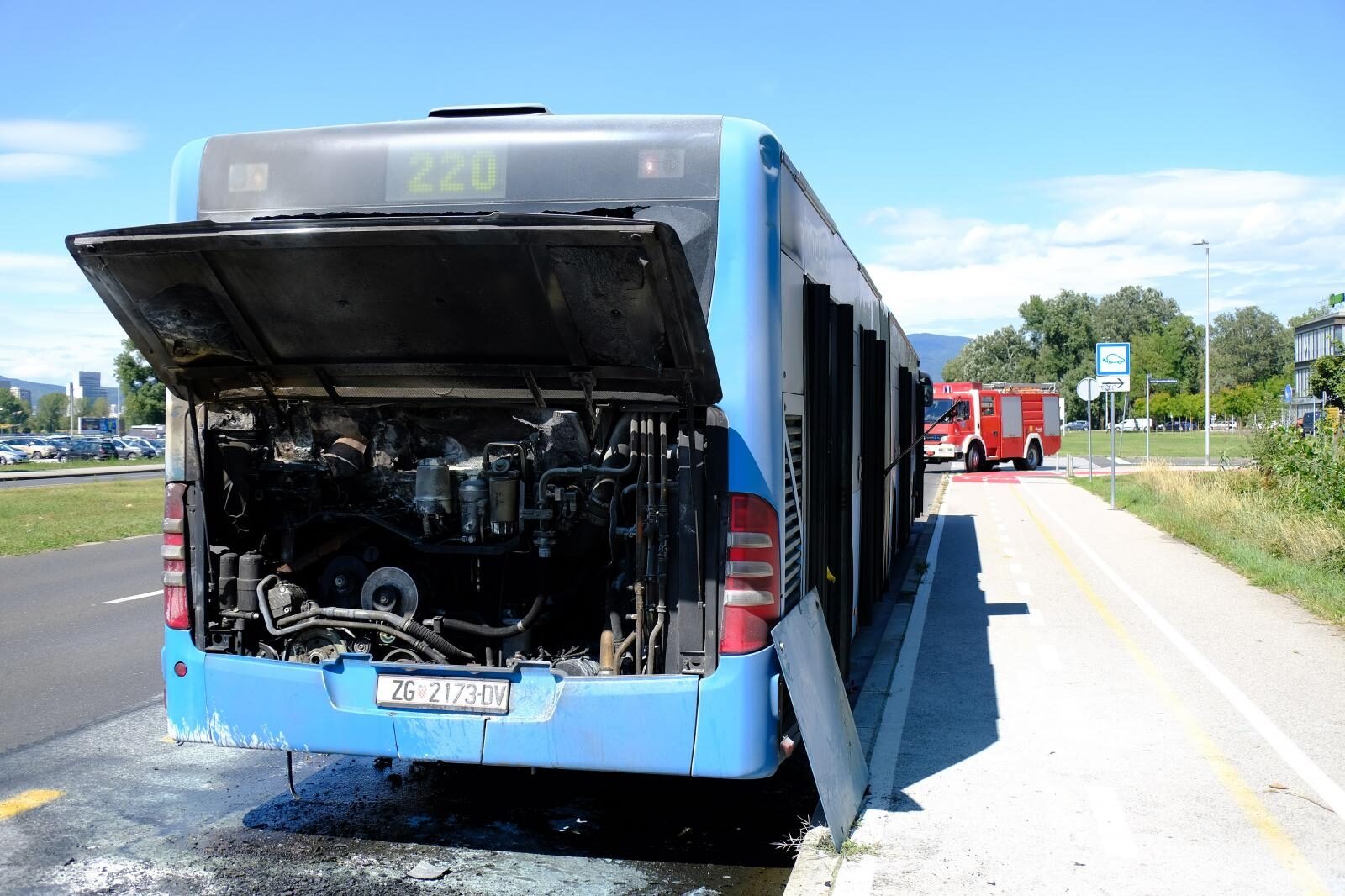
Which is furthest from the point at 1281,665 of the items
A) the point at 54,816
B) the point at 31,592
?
the point at 31,592

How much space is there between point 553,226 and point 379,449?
1.59 metres

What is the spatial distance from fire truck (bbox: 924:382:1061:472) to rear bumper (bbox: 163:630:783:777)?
112ft

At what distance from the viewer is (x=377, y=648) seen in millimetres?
5023

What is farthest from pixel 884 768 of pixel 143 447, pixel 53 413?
pixel 53 413

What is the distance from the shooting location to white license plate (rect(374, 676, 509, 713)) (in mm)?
4633

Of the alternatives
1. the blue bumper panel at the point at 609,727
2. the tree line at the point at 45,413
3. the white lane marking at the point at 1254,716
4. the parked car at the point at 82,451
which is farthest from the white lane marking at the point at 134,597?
the tree line at the point at 45,413

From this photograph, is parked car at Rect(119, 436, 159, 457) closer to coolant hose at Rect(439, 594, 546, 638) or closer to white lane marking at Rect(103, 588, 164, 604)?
white lane marking at Rect(103, 588, 164, 604)

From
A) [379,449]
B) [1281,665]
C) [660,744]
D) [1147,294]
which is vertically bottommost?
[1281,665]

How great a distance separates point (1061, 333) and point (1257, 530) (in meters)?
107

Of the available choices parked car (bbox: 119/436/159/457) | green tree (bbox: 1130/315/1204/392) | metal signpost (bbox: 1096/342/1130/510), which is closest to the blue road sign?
metal signpost (bbox: 1096/342/1130/510)

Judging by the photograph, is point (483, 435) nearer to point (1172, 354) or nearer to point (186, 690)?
point (186, 690)

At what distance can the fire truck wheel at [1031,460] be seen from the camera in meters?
42.5

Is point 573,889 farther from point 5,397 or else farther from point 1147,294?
point 5,397

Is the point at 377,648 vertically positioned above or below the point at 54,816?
above
